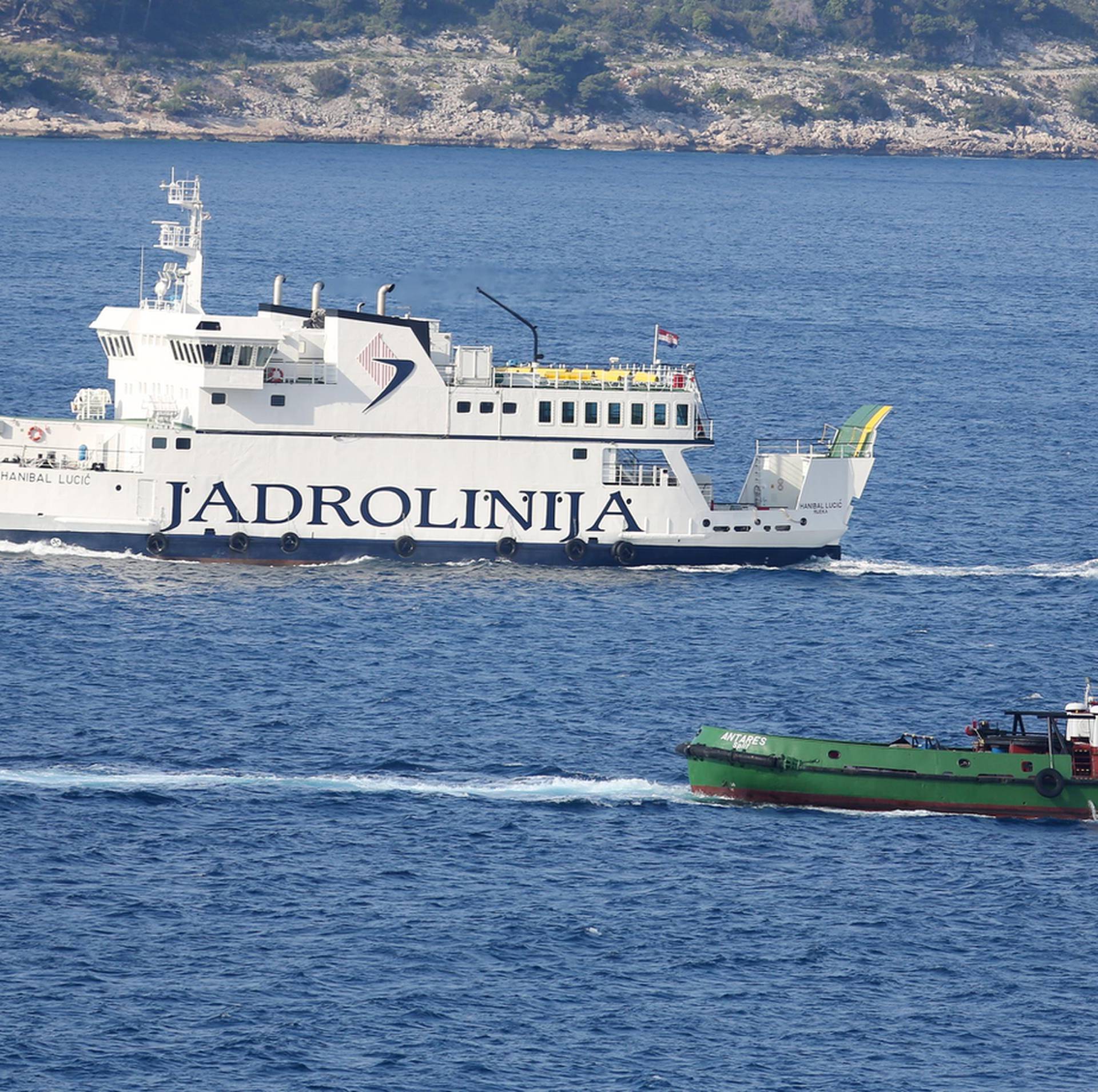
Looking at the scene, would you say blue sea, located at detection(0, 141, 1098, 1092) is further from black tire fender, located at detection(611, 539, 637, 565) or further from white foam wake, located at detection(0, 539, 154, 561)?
black tire fender, located at detection(611, 539, 637, 565)

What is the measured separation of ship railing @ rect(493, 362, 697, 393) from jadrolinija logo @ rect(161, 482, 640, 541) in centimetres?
383

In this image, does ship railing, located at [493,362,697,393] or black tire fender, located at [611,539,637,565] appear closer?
ship railing, located at [493,362,697,393]

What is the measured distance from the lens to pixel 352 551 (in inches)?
3086

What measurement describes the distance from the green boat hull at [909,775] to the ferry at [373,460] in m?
23.3

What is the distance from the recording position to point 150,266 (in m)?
163

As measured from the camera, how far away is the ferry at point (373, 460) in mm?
77312

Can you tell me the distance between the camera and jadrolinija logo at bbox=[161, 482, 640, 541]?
77.4 metres

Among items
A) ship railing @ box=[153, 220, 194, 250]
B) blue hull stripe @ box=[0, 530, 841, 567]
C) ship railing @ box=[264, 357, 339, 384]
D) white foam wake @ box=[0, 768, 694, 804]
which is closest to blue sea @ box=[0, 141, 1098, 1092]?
white foam wake @ box=[0, 768, 694, 804]

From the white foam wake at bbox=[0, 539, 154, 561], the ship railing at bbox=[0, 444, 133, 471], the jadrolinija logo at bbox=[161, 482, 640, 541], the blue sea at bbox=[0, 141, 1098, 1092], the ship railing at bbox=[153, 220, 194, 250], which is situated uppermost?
the ship railing at bbox=[153, 220, 194, 250]

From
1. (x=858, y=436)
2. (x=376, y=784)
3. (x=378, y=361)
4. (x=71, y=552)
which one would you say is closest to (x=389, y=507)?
(x=378, y=361)

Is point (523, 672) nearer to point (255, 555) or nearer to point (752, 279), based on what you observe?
point (255, 555)

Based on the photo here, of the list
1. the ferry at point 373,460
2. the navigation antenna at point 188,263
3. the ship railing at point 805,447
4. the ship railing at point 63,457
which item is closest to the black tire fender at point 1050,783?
the ship railing at point 805,447

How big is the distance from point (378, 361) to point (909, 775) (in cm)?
2923

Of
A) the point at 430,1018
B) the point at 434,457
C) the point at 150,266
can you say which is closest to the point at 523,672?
the point at 434,457
